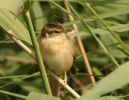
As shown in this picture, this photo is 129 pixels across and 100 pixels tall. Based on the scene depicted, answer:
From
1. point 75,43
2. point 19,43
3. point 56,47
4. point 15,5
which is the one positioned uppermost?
point 15,5

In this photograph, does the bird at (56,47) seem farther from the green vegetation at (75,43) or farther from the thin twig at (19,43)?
the thin twig at (19,43)

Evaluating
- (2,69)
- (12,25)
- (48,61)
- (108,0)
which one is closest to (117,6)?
(108,0)

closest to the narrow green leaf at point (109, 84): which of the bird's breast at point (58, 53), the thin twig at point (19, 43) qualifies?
the thin twig at point (19, 43)

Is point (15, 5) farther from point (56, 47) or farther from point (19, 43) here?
point (56, 47)

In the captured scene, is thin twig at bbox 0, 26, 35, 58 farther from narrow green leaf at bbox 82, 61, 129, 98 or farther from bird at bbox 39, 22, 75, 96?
narrow green leaf at bbox 82, 61, 129, 98

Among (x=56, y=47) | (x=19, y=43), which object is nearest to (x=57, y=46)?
(x=56, y=47)

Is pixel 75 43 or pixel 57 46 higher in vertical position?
pixel 57 46

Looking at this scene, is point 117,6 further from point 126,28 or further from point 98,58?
point 98,58

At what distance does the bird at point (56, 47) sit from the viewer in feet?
8.46

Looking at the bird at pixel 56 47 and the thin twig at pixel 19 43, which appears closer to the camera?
the thin twig at pixel 19 43

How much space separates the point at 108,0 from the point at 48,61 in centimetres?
63

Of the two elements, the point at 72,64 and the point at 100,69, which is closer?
the point at 72,64

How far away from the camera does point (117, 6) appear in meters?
2.45

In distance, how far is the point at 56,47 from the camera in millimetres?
2631
